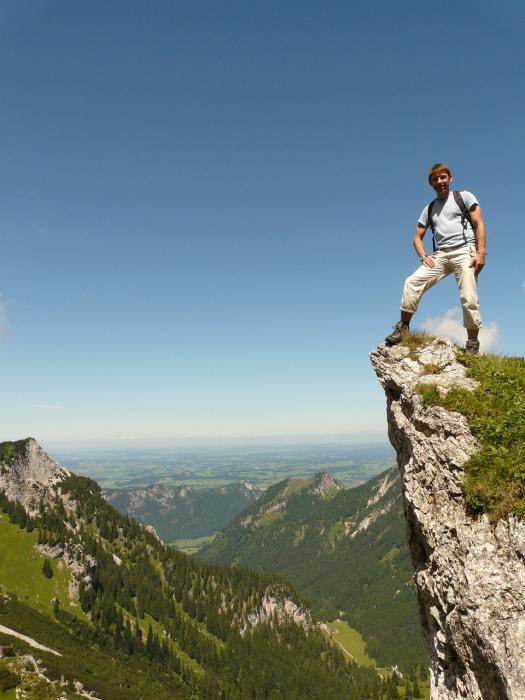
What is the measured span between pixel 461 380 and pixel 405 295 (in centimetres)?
362

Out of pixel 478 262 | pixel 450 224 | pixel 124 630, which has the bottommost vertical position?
pixel 124 630

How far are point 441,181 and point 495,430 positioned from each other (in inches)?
326

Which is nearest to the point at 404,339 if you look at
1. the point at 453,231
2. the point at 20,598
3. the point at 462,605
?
the point at 453,231

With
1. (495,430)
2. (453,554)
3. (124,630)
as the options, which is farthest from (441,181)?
(124,630)

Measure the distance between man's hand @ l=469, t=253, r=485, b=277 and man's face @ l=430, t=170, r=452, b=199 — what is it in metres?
2.42

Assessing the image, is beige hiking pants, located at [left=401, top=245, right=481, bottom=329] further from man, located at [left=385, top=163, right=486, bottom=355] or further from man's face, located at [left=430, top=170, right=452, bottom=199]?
man's face, located at [left=430, top=170, right=452, bottom=199]

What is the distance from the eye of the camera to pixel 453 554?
10.4 metres

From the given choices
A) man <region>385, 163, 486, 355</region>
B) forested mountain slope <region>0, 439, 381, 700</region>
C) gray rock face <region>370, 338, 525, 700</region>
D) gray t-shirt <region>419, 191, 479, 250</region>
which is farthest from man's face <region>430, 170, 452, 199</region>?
forested mountain slope <region>0, 439, 381, 700</region>

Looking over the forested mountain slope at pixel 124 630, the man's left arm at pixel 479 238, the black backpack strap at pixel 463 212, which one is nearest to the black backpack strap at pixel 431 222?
the black backpack strap at pixel 463 212

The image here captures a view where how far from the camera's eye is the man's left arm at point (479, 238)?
43.9 ft

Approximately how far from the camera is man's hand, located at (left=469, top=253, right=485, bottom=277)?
44.2 feet

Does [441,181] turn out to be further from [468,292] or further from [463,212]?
[468,292]

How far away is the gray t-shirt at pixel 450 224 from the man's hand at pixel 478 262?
1.87ft

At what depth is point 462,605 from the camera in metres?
9.67
